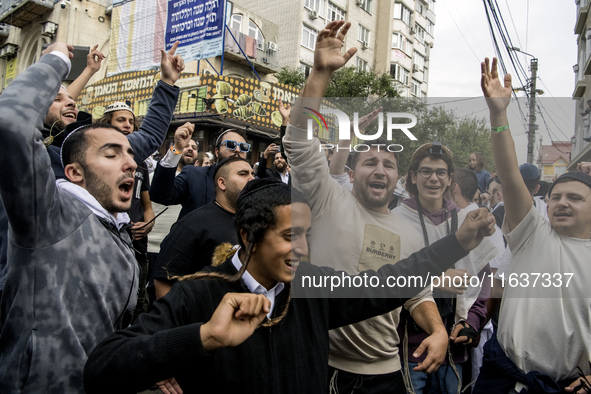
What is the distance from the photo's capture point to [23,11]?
927 inches

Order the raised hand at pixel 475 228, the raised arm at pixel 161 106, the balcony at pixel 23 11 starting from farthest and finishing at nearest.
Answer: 1. the balcony at pixel 23 11
2. the raised arm at pixel 161 106
3. the raised hand at pixel 475 228

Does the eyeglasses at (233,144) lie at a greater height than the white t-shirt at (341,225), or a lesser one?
greater

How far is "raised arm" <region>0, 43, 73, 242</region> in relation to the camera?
1.35 meters

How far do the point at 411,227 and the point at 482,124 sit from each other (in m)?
0.47

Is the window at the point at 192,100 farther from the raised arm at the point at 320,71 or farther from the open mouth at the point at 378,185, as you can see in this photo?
the open mouth at the point at 378,185

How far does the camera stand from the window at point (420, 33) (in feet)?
110

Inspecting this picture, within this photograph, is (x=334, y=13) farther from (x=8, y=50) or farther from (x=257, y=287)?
(x=257, y=287)

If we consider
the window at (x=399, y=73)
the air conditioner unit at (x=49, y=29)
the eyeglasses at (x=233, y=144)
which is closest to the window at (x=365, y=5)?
the window at (x=399, y=73)

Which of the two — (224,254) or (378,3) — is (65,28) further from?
(224,254)

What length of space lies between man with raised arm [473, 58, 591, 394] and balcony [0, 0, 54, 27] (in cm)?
2605

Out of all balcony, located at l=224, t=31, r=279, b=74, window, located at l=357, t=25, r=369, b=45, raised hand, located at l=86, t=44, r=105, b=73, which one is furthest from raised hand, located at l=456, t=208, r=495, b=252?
window, located at l=357, t=25, r=369, b=45

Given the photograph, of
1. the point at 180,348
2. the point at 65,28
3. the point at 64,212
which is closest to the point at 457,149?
the point at 180,348

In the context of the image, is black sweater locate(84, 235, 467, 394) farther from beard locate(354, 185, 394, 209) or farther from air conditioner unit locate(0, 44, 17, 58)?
air conditioner unit locate(0, 44, 17, 58)

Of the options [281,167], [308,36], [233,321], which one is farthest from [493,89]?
[308,36]
